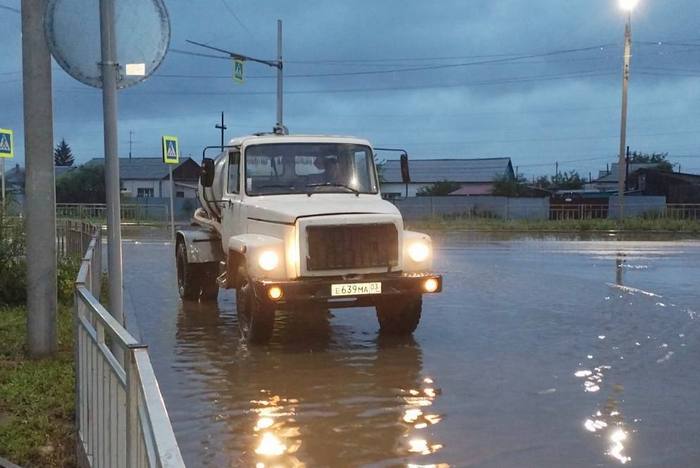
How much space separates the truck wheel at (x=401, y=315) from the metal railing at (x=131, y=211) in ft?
110

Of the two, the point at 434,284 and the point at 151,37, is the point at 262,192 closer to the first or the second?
the point at 434,284

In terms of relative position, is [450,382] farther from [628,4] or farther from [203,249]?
[628,4]

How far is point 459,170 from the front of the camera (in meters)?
87.8

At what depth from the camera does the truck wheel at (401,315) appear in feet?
A: 31.7

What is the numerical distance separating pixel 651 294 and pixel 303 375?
7892mm

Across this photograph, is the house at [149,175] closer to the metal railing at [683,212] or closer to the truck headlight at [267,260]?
the metal railing at [683,212]

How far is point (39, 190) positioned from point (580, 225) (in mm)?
33420

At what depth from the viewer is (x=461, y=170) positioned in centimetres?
8769

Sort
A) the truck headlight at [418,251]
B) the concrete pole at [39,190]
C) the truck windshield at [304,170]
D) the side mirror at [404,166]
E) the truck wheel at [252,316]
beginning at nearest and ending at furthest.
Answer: the concrete pole at [39,190] < the truck wheel at [252,316] < the truck headlight at [418,251] < the truck windshield at [304,170] < the side mirror at [404,166]

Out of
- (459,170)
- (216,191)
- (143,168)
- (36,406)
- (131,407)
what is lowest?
(36,406)

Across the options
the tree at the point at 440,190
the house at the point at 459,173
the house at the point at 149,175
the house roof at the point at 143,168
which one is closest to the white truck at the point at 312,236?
the tree at the point at 440,190

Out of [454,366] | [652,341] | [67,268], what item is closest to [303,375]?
[454,366]

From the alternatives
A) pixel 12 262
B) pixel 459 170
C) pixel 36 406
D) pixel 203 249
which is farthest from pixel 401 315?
pixel 459 170

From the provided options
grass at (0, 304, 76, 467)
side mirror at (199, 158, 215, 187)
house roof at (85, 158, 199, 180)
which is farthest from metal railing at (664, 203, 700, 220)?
house roof at (85, 158, 199, 180)
